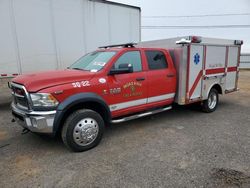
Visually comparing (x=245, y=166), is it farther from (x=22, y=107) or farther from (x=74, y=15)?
(x=74, y=15)

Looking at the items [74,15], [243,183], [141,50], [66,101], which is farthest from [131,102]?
[74,15]

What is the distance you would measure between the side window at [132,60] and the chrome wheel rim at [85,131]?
124cm

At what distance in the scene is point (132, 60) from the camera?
14.8ft

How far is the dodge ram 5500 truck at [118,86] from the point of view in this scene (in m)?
3.46

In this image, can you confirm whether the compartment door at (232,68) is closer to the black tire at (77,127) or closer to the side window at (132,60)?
the side window at (132,60)

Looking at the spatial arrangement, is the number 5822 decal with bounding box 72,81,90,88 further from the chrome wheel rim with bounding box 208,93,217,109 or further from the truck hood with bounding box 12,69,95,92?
the chrome wheel rim with bounding box 208,93,217,109

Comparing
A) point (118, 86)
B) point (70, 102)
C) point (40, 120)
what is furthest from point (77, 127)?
point (118, 86)

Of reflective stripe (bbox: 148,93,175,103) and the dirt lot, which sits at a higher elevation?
reflective stripe (bbox: 148,93,175,103)

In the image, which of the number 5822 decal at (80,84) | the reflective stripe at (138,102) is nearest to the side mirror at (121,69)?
the number 5822 decal at (80,84)

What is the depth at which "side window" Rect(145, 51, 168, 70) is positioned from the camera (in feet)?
15.7

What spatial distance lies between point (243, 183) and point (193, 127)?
2197mm

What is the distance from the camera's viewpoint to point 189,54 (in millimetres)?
5129

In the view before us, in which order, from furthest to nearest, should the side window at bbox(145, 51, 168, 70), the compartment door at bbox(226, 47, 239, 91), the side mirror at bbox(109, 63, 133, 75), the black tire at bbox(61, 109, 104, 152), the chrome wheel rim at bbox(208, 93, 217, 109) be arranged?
the compartment door at bbox(226, 47, 239, 91) < the chrome wheel rim at bbox(208, 93, 217, 109) < the side window at bbox(145, 51, 168, 70) < the side mirror at bbox(109, 63, 133, 75) < the black tire at bbox(61, 109, 104, 152)

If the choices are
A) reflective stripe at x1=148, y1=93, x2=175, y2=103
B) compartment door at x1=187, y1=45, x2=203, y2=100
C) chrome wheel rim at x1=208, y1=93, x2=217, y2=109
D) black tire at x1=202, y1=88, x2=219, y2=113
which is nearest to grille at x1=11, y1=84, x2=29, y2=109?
reflective stripe at x1=148, y1=93, x2=175, y2=103
